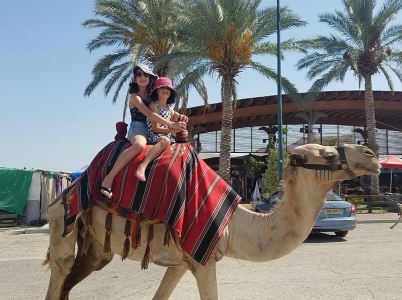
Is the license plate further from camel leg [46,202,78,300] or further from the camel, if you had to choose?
camel leg [46,202,78,300]

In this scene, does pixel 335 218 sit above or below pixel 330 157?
below

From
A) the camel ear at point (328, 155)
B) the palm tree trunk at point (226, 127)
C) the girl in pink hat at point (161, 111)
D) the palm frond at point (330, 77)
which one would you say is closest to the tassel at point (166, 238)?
the girl in pink hat at point (161, 111)

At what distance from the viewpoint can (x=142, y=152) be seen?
4.68 m

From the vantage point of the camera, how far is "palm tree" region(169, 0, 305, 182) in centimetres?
2169

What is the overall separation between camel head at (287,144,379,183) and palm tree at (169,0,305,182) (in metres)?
17.9

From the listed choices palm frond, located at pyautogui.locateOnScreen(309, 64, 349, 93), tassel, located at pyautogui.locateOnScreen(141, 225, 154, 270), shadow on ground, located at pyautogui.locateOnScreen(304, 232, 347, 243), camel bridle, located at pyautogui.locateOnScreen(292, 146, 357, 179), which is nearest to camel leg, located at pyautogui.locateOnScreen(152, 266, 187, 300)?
tassel, located at pyautogui.locateOnScreen(141, 225, 154, 270)

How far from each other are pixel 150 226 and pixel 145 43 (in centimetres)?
2117

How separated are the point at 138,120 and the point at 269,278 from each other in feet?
14.1

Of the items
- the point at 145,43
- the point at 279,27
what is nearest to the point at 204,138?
the point at 145,43

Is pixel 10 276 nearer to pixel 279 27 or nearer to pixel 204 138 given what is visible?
pixel 279 27

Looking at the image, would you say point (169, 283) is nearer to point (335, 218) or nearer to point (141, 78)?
point (141, 78)

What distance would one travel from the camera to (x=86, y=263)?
17.1ft

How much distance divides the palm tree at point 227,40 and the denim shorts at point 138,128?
17.2 metres

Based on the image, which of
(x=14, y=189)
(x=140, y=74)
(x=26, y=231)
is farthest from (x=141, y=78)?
(x=14, y=189)
